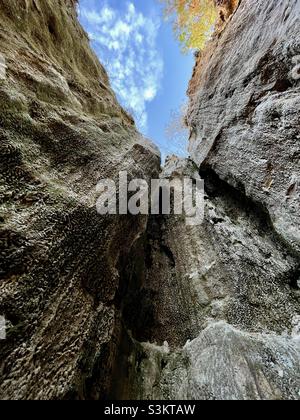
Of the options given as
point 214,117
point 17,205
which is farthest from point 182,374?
point 214,117

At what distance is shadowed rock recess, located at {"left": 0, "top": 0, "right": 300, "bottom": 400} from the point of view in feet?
9.47

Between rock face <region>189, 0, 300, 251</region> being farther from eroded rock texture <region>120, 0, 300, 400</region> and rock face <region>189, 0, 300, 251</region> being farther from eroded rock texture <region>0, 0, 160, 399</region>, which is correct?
eroded rock texture <region>0, 0, 160, 399</region>

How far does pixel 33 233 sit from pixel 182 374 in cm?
289

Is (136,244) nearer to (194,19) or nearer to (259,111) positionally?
(259,111)

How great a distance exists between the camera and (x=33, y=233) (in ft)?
9.82

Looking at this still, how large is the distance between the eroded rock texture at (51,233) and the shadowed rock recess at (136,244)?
0.02 metres

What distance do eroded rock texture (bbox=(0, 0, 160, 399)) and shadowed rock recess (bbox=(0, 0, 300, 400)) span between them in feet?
0.06

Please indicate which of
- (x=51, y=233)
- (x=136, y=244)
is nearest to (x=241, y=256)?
(x=136, y=244)

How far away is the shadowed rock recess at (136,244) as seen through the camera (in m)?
2.89

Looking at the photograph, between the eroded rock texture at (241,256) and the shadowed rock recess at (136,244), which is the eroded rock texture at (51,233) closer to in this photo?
the shadowed rock recess at (136,244)

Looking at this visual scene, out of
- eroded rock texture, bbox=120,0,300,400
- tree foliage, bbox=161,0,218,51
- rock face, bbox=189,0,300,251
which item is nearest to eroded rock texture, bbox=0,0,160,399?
eroded rock texture, bbox=120,0,300,400

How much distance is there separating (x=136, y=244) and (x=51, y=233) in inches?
96.0

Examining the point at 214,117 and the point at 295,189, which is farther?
the point at 214,117
